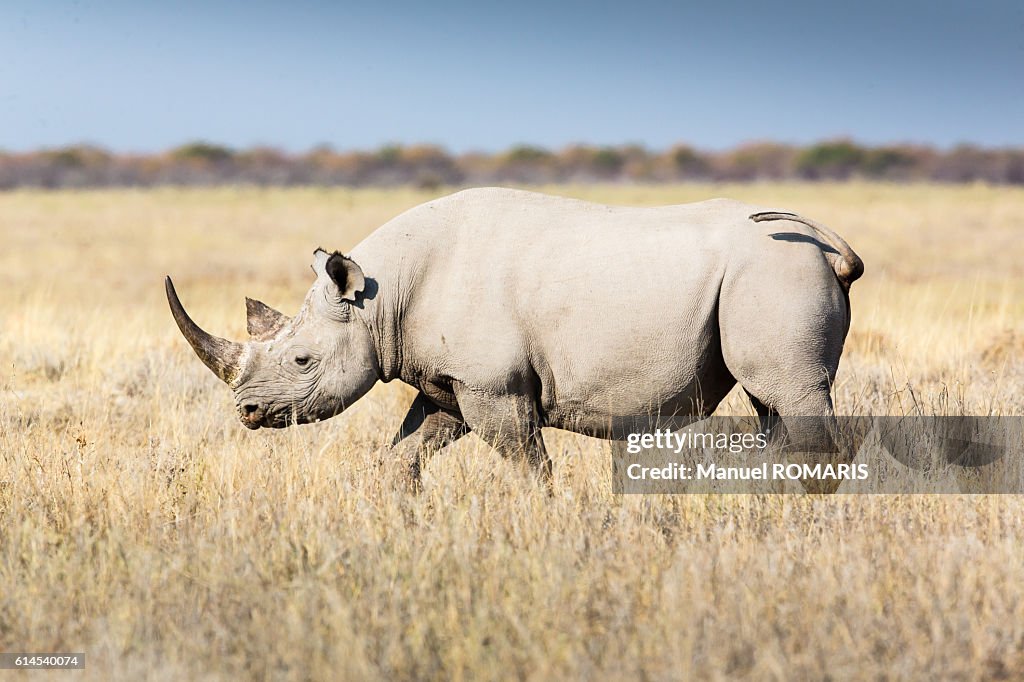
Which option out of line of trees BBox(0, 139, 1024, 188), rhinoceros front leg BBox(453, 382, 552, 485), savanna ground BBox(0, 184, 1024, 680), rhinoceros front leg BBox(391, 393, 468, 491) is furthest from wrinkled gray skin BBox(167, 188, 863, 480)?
line of trees BBox(0, 139, 1024, 188)

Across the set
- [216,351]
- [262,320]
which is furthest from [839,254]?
[216,351]

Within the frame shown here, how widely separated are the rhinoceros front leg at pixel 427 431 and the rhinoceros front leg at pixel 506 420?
0.49 meters

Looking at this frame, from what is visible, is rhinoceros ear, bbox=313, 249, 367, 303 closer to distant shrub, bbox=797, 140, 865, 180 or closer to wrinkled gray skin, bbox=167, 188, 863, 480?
wrinkled gray skin, bbox=167, 188, 863, 480

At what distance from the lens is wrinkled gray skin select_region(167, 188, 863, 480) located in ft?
17.1

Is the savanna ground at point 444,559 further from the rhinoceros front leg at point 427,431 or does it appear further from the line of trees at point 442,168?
the line of trees at point 442,168

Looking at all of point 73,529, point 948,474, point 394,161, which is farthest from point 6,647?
point 394,161

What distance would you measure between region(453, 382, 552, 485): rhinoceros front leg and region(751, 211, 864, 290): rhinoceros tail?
146cm

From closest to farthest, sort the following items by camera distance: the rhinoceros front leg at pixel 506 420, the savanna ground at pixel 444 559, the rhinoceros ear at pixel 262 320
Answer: the savanna ground at pixel 444 559 < the rhinoceros front leg at pixel 506 420 < the rhinoceros ear at pixel 262 320

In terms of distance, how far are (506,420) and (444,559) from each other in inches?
46.2

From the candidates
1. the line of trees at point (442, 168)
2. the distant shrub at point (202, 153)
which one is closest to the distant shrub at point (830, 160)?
the line of trees at point (442, 168)

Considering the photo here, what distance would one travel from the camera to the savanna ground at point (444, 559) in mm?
3645

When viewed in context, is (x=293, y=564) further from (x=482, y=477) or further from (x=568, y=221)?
(x=568, y=221)

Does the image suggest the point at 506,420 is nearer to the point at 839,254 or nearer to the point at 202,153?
the point at 839,254

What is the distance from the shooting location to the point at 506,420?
5.46 metres
